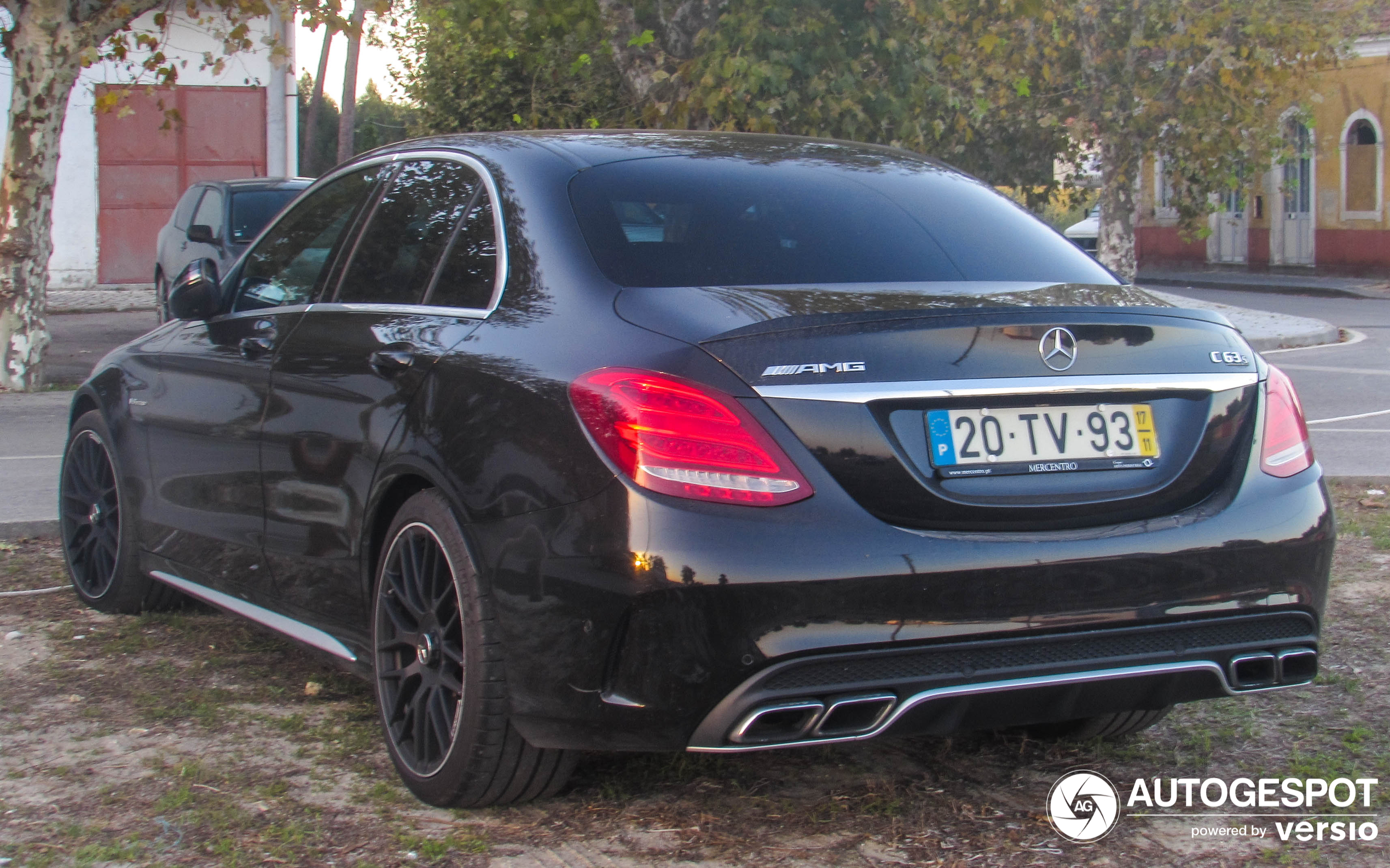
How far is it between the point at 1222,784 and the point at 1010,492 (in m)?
Result: 1.15

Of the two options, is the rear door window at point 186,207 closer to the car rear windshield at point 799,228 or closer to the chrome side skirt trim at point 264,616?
the chrome side skirt trim at point 264,616

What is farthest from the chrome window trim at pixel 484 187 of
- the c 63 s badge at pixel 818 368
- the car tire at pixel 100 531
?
the car tire at pixel 100 531

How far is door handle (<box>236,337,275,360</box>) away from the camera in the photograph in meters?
4.50

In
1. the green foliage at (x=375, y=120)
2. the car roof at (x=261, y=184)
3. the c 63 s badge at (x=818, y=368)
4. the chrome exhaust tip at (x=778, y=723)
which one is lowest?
the chrome exhaust tip at (x=778, y=723)

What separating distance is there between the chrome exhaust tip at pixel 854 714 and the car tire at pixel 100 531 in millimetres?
2996

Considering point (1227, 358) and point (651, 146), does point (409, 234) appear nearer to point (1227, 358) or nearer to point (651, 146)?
point (651, 146)

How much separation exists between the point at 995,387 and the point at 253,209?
12870mm

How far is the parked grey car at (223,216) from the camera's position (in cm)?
1464

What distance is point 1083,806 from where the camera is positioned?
365 centimetres

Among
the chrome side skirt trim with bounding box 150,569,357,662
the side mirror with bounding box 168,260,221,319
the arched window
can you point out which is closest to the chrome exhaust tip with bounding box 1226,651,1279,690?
the chrome side skirt trim with bounding box 150,569,357,662

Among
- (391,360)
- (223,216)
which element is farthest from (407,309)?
(223,216)

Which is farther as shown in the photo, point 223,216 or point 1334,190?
point 1334,190

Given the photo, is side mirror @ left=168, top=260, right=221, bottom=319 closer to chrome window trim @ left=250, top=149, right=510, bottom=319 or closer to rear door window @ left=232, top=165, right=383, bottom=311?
rear door window @ left=232, top=165, right=383, bottom=311

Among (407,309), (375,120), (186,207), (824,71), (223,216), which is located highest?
(375,120)
